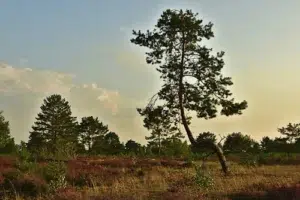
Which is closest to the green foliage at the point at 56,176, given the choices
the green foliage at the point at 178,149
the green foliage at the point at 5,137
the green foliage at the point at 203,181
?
the green foliage at the point at 203,181

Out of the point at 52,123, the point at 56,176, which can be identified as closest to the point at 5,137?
→ the point at 52,123

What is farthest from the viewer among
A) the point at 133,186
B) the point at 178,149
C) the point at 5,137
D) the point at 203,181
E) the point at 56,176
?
the point at 5,137

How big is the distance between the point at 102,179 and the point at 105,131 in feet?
240

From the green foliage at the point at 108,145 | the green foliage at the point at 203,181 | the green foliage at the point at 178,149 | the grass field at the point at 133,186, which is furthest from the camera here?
the green foliage at the point at 108,145

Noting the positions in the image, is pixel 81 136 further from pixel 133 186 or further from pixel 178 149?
pixel 133 186

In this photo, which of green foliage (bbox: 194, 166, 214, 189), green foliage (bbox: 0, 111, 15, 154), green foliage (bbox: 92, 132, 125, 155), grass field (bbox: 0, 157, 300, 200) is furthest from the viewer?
green foliage (bbox: 92, 132, 125, 155)

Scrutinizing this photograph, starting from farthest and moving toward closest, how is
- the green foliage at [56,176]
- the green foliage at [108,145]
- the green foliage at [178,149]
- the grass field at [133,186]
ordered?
the green foliage at [108,145], the green foliage at [178,149], the green foliage at [56,176], the grass field at [133,186]

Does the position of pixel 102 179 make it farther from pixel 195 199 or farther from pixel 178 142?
pixel 178 142

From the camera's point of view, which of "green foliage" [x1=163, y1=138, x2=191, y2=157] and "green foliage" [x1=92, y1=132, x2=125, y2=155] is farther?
"green foliage" [x1=92, y1=132, x2=125, y2=155]

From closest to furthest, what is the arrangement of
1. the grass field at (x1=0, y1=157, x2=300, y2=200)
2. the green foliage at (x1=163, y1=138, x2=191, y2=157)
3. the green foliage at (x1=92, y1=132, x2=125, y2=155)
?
the grass field at (x1=0, y1=157, x2=300, y2=200)
the green foliage at (x1=163, y1=138, x2=191, y2=157)
the green foliage at (x1=92, y1=132, x2=125, y2=155)

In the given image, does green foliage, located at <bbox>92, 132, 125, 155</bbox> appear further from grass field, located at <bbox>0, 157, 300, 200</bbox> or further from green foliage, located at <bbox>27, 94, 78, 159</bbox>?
grass field, located at <bbox>0, 157, 300, 200</bbox>

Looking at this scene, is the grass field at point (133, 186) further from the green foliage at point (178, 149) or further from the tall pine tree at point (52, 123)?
the tall pine tree at point (52, 123)

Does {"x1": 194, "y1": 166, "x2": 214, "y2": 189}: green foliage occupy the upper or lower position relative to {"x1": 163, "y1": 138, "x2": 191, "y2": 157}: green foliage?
lower

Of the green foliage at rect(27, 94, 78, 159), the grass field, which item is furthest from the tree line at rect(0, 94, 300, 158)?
the grass field
